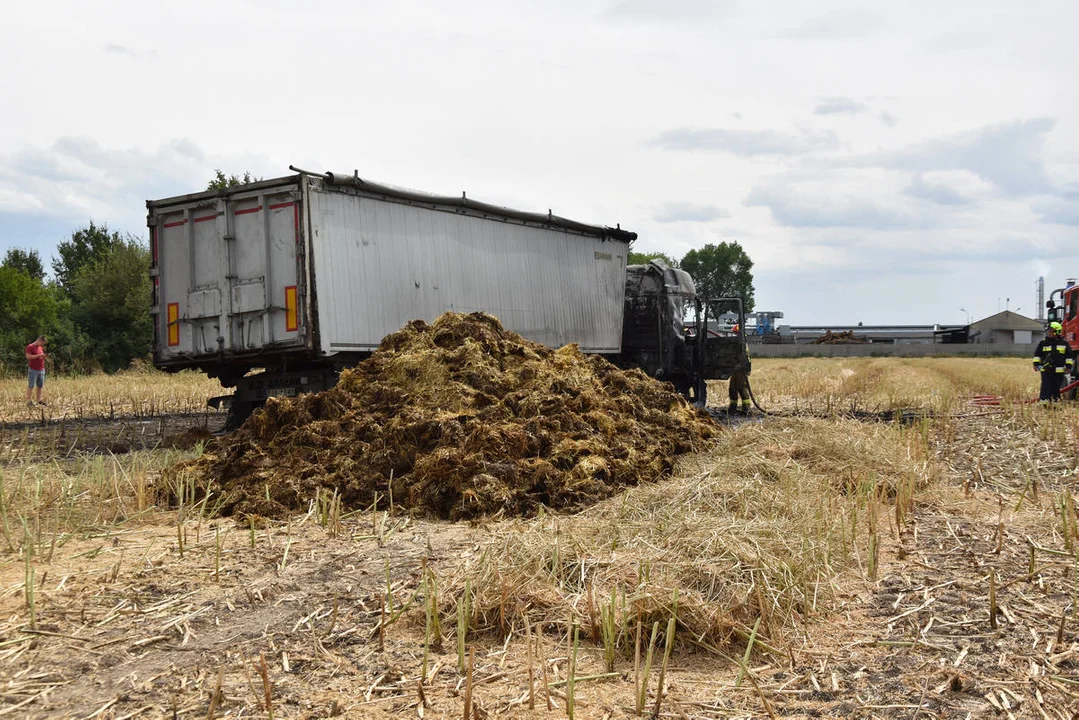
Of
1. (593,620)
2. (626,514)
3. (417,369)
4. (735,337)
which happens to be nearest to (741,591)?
(593,620)

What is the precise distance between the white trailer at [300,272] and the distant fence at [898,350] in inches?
1574

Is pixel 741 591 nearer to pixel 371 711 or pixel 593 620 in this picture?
pixel 593 620

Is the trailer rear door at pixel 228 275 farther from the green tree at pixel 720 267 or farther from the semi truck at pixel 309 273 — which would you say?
the green tree at pixel 720 267

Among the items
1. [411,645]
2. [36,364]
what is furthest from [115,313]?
[411,645]

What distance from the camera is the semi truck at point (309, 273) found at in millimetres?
11703

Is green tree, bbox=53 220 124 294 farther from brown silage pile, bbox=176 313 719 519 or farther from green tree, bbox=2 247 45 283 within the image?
brown silage pile, bbox=176 313 719 519

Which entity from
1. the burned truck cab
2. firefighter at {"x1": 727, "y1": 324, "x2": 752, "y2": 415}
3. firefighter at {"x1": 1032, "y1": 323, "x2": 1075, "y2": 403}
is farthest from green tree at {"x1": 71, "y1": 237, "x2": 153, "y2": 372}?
firefighter at {"x1": 1032, "y1": 323, "x2": 1075, "y2": 403}

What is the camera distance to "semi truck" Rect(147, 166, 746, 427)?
11703 millimetres

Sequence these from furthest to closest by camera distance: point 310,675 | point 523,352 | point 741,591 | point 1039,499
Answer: point 523,352 < point 1039,499 < point 741,591 < point 310,675

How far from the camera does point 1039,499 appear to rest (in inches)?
306

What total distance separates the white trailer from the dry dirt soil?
5.77 m

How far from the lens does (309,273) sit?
1154 cm

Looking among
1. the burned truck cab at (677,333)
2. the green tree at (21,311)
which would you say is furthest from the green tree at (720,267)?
the burned truck cab at (677,333)

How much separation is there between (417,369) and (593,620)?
5.14 meters
